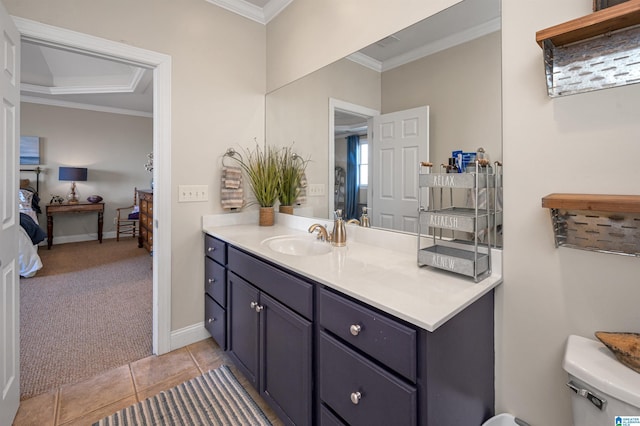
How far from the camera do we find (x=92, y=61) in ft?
12.4

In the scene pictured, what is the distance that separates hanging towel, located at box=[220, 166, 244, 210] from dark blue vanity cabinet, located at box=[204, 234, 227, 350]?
0.30 metres

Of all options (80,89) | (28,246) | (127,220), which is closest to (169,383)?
(28,246)

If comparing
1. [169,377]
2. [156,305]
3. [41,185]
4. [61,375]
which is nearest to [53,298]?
[61,375]

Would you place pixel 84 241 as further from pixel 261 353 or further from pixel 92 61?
pixel 261 353

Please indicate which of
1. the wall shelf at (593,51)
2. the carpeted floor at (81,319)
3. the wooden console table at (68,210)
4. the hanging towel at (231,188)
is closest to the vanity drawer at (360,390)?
the wall shelf at (593,51)

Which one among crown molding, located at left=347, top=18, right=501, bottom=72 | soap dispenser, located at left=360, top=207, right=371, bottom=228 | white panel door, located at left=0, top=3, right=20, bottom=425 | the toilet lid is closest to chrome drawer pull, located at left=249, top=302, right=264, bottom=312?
soap dispenser, located at left=360, top=207, right=371, bottom=228

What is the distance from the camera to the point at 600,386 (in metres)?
0.79

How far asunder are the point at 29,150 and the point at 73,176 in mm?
726

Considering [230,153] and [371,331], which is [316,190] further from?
[371,331]

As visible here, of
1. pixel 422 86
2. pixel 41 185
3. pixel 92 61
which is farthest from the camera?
pixel 41 185

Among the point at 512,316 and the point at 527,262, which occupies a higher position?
the point at 527,262

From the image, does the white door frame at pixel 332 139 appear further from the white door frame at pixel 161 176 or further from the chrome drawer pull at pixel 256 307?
the white door frame at pixel 161 176

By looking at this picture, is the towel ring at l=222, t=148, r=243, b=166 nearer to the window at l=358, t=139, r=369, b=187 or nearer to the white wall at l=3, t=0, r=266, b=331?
the white wall at l=3, t=0, r=266, b=331

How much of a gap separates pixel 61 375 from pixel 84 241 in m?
4.77
